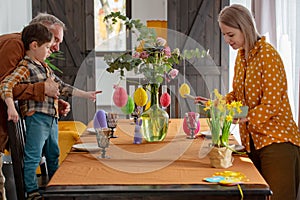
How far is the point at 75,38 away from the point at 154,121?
4.01 m

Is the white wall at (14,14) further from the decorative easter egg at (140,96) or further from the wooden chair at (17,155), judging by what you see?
the wooden chair at (17,155)

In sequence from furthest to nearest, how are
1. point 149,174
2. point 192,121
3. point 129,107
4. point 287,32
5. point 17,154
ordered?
point 287,32 → point 129,107 → point 192,121 → point 17,154 → point 149,174

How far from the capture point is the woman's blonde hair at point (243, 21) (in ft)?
9.86

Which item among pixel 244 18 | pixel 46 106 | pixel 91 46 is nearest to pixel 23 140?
pixel 46 106

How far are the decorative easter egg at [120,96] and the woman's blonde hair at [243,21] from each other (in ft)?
2.71

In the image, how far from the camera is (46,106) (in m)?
3.14

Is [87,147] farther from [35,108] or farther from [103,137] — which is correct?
[35,108]

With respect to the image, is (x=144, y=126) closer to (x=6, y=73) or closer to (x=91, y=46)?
(x=6, y=73)

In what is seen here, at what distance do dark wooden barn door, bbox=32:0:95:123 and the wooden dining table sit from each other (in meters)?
3.78

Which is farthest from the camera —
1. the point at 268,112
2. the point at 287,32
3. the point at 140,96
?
the point at 287,32

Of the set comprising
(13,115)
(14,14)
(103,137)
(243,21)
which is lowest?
(103,137)

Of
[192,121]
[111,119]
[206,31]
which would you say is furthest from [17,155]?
[206,31]

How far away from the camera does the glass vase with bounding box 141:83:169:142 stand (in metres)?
3.01

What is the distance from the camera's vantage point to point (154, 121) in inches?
119
